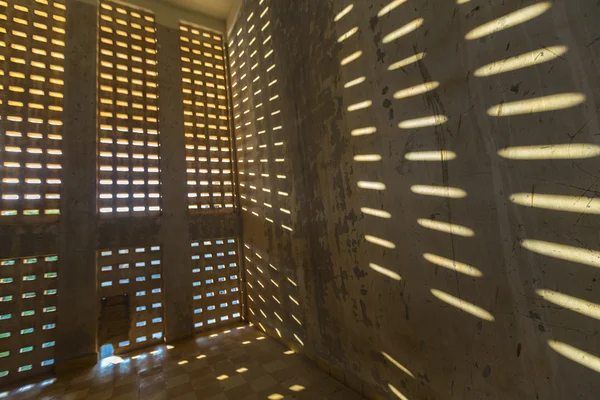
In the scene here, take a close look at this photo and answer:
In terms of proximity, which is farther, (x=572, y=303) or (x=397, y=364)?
(x=397, y=364)

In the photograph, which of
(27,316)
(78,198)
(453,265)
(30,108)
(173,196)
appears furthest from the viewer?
(173,196)

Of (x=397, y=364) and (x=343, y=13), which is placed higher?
(x=343, y=13)

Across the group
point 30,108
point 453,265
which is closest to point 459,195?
point 453,265

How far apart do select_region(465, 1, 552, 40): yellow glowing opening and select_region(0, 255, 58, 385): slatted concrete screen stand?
16.5 ft

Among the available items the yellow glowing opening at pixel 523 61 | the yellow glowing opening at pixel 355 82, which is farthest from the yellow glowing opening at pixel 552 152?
the yellow glowing opening at pixel 355 82

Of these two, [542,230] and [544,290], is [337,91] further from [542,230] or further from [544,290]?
[544,290]

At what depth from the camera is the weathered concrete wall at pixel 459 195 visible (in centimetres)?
114

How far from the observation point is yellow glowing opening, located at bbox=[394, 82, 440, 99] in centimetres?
165

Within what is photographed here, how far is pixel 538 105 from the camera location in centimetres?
122

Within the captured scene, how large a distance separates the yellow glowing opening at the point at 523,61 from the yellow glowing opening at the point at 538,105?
0.55ft

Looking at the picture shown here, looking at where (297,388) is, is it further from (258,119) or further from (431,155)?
(258,119)

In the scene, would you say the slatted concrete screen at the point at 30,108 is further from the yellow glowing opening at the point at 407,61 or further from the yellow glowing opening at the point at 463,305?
the yellow glowing opening at the point at 463,305

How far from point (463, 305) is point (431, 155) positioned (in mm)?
909

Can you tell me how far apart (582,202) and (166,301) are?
4.66 m
